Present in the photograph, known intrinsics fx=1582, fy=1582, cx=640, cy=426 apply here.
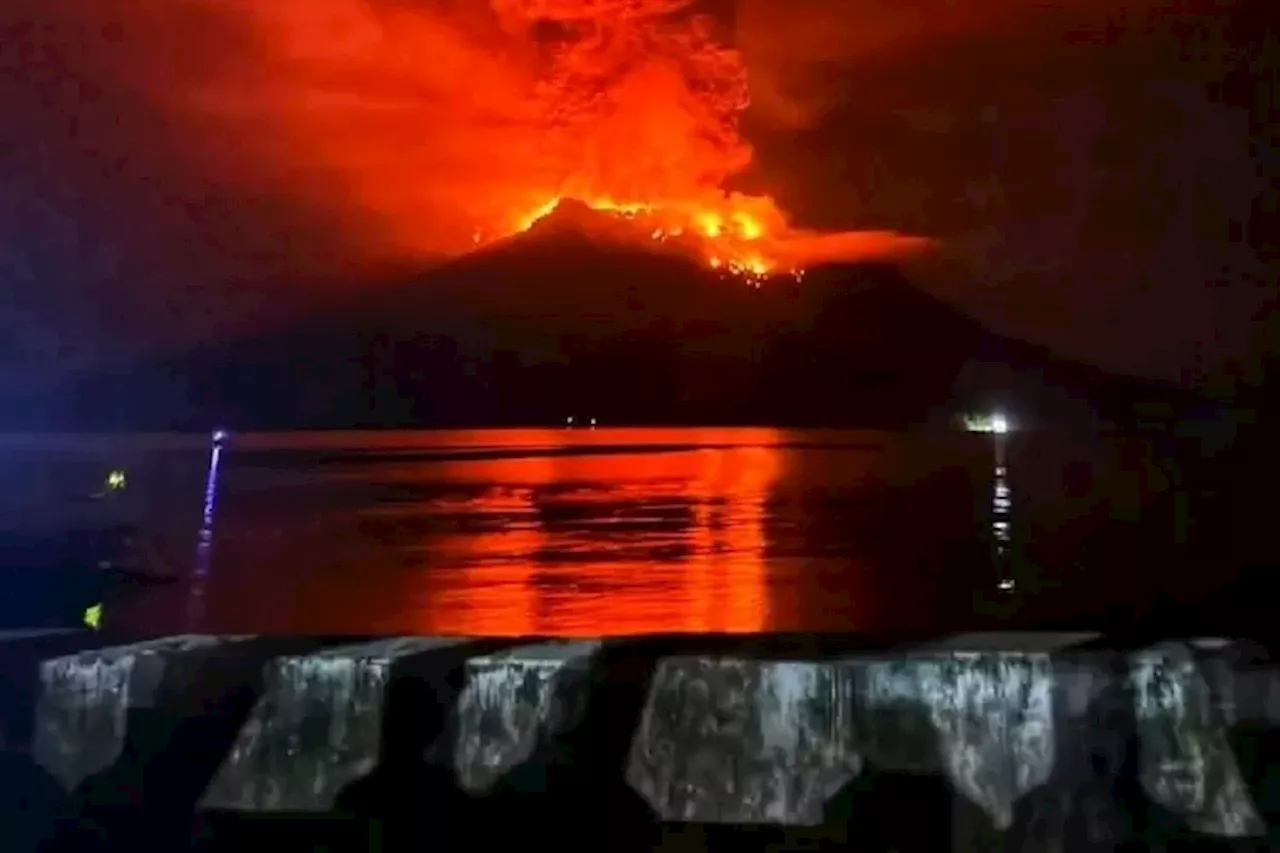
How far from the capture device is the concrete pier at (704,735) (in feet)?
29.2

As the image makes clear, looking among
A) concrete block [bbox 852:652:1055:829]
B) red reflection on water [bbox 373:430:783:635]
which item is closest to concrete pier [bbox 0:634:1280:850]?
concrete block [bbox 852:652:1055:829]

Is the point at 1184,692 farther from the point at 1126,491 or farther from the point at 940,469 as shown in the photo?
the point at 940,469

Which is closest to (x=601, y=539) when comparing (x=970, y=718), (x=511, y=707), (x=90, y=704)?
(x=90, y=704)

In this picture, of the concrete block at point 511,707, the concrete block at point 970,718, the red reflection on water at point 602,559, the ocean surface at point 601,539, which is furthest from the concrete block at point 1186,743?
the red reflection on water at point 602,559

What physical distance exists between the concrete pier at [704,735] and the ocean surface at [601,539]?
439 inches

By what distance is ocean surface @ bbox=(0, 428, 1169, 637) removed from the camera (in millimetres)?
27000

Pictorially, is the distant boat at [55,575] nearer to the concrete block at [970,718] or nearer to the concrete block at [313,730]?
the concrete block at [313,730]

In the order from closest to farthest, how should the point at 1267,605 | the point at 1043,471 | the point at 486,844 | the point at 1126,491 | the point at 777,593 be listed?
the point at 486,844 → the point at 1267,605 → the point at 777,593 → the point at 1126,491 → the point at 1043,471

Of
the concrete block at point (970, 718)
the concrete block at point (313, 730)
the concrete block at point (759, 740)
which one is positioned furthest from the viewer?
the concrete block at point (313, 730)

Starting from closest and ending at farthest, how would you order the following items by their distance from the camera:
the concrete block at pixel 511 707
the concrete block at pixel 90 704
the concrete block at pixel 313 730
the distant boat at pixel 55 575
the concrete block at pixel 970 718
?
the concrete block at pixel 970 718 < the concrete block at pixel 511 707 < the concrete block at pixel 313 730 < the concrete block at pixel 90 704 < the distant boat at pixel 55 575

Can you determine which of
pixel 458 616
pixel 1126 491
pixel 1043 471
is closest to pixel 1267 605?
pixel 458 616

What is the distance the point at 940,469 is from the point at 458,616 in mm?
75627

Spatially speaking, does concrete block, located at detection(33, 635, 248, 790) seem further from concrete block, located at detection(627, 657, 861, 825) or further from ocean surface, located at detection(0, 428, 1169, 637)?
ocean surface, located at detection(0, 428, 1169, 637)

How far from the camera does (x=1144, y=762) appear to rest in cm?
891
